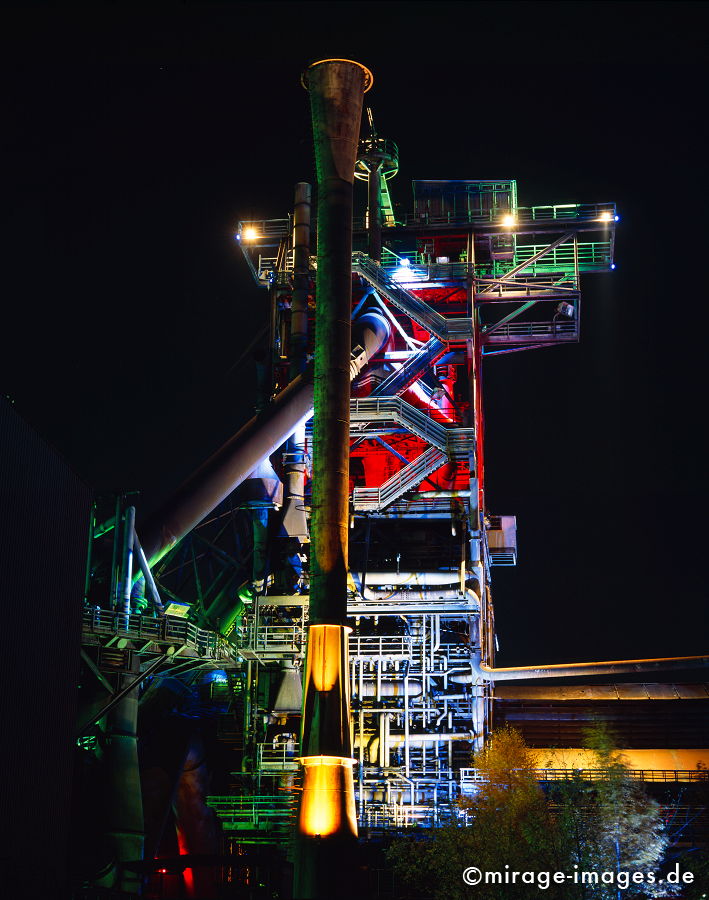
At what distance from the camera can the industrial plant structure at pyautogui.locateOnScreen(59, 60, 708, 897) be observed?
3606cm

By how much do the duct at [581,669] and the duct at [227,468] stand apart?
40.4 ft

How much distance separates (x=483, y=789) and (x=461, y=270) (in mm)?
25438

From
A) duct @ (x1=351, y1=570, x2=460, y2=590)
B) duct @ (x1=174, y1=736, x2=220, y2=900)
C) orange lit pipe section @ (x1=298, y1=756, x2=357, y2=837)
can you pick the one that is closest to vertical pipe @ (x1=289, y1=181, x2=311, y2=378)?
duct @ (x1=351, y1=570, x2=460, y2=590)

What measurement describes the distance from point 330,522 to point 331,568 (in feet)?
5.31

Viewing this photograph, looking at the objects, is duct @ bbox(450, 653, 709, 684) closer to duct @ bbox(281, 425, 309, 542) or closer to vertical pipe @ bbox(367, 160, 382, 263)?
duct @ bbox(281, 425, 309, 542)

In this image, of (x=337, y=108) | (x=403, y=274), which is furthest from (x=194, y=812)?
(x=337, y=108)

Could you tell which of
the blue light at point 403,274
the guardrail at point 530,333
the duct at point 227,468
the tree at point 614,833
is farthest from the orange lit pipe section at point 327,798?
the guardrail at point 530,333

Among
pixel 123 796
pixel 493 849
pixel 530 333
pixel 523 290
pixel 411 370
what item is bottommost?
pixel 493 849

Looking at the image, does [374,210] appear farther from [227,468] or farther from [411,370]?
[227,468]

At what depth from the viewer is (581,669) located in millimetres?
41688

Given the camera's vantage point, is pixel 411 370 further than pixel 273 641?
Yes

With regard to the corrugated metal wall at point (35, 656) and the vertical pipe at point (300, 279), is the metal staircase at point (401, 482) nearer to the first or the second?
the vertical pipe at point (300, 279)

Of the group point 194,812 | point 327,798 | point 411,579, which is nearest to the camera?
point 327,798

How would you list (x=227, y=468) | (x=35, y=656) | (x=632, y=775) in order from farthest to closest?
(x=227, y=468)
(x=632, y=775)
(x=35, y=656)
